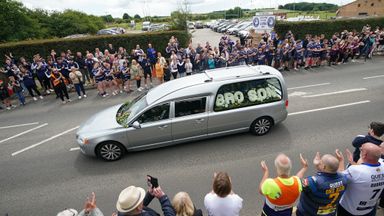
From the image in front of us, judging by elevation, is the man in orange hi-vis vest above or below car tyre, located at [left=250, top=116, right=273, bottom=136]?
above

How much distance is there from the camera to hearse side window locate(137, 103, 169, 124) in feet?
22.3

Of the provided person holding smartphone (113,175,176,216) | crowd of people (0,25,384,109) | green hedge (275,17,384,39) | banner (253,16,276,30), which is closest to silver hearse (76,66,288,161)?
person holding smartphone (113,175,176,216)

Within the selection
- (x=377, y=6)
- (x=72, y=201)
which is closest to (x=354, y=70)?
(x=72, y=201)

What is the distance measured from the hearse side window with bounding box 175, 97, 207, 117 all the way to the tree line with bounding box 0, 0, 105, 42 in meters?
32.9

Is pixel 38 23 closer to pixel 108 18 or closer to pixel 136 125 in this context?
pixel 136 125

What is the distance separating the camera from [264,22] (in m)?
18.5

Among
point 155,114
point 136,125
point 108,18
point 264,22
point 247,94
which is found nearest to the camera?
point 136,125

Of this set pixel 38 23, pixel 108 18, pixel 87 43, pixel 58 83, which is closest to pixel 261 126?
pixel 58 83

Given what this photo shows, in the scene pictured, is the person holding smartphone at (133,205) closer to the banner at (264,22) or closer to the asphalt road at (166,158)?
the asphalt road at (166,158)

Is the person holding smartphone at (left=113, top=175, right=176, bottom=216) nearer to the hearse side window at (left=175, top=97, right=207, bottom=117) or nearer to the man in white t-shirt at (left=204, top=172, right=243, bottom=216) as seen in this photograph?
the man in white t-shirt at (left=204, top=172, right=243, bottom=216)

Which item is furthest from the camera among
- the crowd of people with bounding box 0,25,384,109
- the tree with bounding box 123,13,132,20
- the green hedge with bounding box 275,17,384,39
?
the tree with bounding box 123,13,132,20

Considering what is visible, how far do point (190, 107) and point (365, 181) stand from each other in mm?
4444

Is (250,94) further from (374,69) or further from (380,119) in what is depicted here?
(374,69)

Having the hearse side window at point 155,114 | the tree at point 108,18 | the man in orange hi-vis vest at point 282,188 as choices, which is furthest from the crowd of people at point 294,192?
the tree at point 108,18
